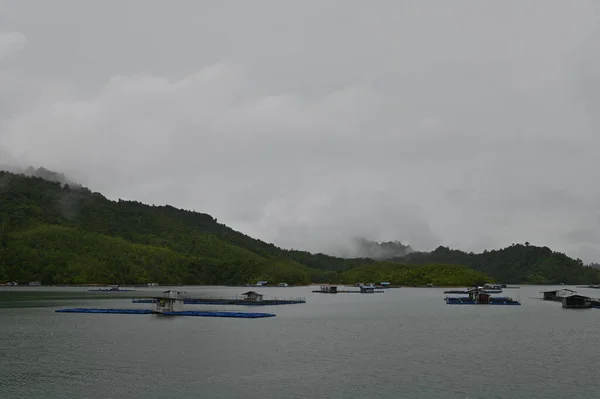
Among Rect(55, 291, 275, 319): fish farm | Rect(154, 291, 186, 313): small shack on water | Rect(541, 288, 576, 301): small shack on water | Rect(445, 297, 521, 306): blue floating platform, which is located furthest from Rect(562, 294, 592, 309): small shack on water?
Rect(154, 291, 186, 313): small shack on water

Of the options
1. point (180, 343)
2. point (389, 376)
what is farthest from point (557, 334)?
point (180, 343)

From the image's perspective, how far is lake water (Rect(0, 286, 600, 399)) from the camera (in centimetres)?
4425

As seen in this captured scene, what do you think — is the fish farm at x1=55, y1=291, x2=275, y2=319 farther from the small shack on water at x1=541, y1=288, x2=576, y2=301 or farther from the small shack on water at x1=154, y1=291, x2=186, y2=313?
the small shack on water at x1=541, y1=288, x2=576, y2=301

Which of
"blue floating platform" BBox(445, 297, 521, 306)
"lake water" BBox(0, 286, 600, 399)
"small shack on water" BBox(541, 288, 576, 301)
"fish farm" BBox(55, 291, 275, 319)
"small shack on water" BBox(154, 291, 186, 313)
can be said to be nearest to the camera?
"lake water" BBox(0, 286, 600, 399)

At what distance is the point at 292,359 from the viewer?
2267 inches

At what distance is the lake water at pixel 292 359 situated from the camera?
44250 millimetres

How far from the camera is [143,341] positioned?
70.1 m

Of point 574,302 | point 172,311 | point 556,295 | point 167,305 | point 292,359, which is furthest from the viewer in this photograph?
point 556,295

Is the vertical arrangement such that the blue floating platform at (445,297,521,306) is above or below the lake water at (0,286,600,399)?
above

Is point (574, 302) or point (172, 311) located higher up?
point (574, 302)

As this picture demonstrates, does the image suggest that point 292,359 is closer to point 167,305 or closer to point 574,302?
point 167,305

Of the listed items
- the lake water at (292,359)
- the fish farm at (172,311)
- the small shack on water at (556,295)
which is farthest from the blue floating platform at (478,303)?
the fish farm at (172,311)

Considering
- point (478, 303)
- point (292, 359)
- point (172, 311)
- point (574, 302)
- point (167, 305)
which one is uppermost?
point (574, 302)

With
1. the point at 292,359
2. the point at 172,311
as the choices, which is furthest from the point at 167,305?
the point at 292,359
